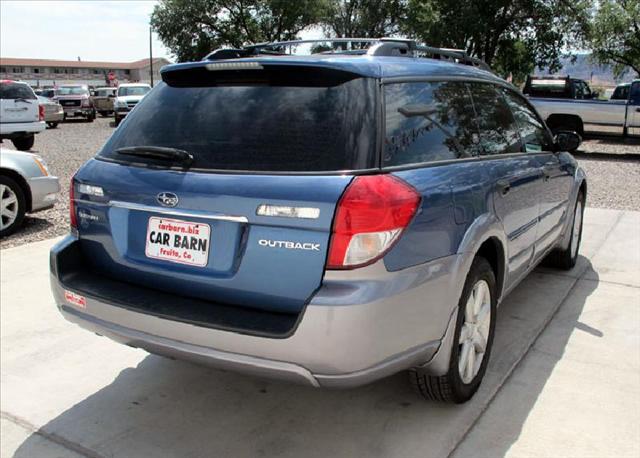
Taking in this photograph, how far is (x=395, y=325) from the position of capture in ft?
7.83

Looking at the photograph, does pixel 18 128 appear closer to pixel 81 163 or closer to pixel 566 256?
pixel 81 163

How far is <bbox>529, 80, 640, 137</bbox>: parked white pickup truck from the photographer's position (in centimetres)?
1573

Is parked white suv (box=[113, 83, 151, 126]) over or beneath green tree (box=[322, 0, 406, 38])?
beneath

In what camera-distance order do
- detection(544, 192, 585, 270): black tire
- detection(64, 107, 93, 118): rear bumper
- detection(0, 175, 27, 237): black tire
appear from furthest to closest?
detection(64, 107, 93, 118): rear bumper < detection(0, 175, 27, 237): black tire < detection(544, 192, 585, 270): black tire

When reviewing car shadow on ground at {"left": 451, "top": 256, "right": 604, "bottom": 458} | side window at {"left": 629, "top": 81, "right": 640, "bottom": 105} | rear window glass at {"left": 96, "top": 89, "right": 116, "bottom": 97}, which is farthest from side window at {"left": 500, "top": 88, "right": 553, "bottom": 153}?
rear window glass at {"left": 96, "top": 89, "right": 116, "bottom": 97}

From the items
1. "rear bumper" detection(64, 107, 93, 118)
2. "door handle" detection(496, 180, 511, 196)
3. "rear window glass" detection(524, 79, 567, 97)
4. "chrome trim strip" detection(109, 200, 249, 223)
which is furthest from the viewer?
"rear bumper" detection(64, 107, 93, 118)

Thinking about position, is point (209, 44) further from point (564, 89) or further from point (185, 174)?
point (185, 174)

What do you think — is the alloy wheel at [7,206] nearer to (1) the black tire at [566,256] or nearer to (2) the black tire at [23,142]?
(1) the black tire at [566,256]

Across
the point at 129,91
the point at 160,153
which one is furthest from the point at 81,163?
the point at 129,91

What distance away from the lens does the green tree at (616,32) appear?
2531 cm

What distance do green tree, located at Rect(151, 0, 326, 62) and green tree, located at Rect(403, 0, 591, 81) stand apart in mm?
11899

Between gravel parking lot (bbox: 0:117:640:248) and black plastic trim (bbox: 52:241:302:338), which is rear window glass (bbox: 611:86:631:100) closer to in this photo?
gravel parking lot (bbox: 0:117:640:248)

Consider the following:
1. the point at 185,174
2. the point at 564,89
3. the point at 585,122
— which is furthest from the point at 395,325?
the point at 564,89

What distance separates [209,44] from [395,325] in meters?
39.3
